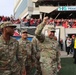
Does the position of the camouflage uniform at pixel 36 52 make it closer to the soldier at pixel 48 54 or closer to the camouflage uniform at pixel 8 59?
the soldier at pixel 48 54

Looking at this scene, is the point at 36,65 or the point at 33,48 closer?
the point at 36,65

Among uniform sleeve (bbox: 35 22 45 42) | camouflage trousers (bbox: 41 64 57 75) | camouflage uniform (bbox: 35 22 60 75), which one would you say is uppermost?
uniform sleeve (bbox: 35 22 45 42)

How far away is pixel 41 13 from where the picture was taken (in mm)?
66062

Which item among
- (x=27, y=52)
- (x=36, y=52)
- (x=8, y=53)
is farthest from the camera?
(x=27, y=52)

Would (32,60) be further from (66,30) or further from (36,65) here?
(66,30)

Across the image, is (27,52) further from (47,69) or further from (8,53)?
(8,53)

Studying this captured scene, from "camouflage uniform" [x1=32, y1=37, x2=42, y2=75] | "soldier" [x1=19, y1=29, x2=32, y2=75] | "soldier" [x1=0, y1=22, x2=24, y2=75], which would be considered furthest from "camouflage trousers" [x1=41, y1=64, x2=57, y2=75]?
"soldier" [x1=0, y1=22, x2=24, y2=75]

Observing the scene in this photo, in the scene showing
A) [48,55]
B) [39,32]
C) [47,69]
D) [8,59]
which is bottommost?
[47,69]

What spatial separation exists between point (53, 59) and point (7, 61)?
2.48 metres

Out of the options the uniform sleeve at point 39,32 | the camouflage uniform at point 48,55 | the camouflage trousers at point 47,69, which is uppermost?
the uniform sleeve at point 39,32

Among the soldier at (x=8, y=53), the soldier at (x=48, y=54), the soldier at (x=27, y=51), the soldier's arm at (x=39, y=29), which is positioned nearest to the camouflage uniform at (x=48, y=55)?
the soldier at (x=48, y=54)

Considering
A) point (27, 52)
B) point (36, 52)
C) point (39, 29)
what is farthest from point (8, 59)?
point (27, 52)

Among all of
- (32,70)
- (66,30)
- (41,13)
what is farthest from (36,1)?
(32,70)

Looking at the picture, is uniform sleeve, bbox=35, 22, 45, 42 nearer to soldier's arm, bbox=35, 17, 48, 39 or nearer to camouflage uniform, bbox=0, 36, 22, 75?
soldier's arm, bbox=35, 17, 48, 39
